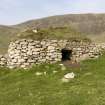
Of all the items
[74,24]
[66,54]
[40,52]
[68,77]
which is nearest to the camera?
[68,77]

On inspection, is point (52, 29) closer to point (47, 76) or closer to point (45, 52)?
point (45, 52)

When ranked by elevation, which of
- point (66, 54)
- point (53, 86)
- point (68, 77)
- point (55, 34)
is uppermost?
point (55, 34)

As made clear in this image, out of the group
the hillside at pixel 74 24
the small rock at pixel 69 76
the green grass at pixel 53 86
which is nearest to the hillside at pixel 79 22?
the hillside at pixel 74 24

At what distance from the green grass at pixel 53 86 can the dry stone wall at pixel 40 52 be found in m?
1.07

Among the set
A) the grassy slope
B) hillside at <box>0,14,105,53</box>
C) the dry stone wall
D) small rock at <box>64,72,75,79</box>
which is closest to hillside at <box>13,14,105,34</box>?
hillside at <box>0,14,105,53</box>

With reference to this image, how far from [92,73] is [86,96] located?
6541mm

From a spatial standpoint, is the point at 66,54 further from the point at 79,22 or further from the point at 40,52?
the point at 79,22

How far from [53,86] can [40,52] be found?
7600 mm

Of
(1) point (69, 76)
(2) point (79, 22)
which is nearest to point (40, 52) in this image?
(1) point (69, 76)

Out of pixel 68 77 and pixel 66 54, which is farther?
pixel 66 54

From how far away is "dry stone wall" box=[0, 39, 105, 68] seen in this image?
3338 cm

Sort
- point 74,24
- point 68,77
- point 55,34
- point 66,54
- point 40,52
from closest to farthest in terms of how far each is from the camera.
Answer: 1. point 68,77
2. point 40,52
3. point 55,34
4. point 66,54
5. point 74,24

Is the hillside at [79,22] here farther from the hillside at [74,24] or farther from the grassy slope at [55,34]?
the grassy slope at [55,34]

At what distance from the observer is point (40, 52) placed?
33.6 meters
